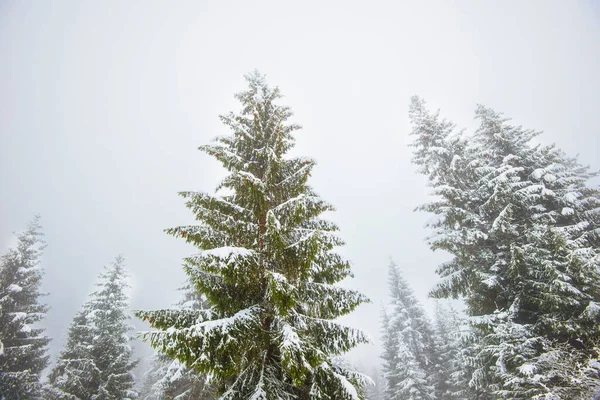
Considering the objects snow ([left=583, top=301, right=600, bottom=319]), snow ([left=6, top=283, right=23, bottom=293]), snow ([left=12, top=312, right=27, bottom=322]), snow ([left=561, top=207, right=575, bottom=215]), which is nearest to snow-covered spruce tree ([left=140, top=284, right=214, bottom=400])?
snow ([left=12, top=312, right=27, bottom=322])

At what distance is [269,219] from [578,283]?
467 inches

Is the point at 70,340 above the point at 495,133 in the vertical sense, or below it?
below

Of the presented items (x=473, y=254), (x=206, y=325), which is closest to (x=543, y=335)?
(x=473, y=254)

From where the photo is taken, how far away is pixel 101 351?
55.6 ft

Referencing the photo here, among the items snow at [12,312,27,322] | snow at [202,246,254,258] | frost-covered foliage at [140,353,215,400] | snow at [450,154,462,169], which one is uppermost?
snow at [450,154,462,169]

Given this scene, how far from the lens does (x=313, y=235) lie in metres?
5.55

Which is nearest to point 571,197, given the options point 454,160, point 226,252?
point 454,160

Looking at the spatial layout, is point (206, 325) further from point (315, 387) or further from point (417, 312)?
point (417, 312)

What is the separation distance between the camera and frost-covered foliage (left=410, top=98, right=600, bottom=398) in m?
9.51

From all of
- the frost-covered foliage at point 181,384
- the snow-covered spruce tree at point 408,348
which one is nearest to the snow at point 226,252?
the frost-covered foliage at point 181,384

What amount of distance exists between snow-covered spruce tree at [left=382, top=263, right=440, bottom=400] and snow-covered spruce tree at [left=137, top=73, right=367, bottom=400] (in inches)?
889

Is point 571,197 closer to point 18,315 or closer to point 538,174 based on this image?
point 538,174

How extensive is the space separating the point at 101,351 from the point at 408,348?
24.4 m

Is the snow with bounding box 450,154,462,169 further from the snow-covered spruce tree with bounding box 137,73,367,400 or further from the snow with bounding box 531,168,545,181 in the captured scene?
the snow-covered spruce tree with bounding box 137,73,367,400
